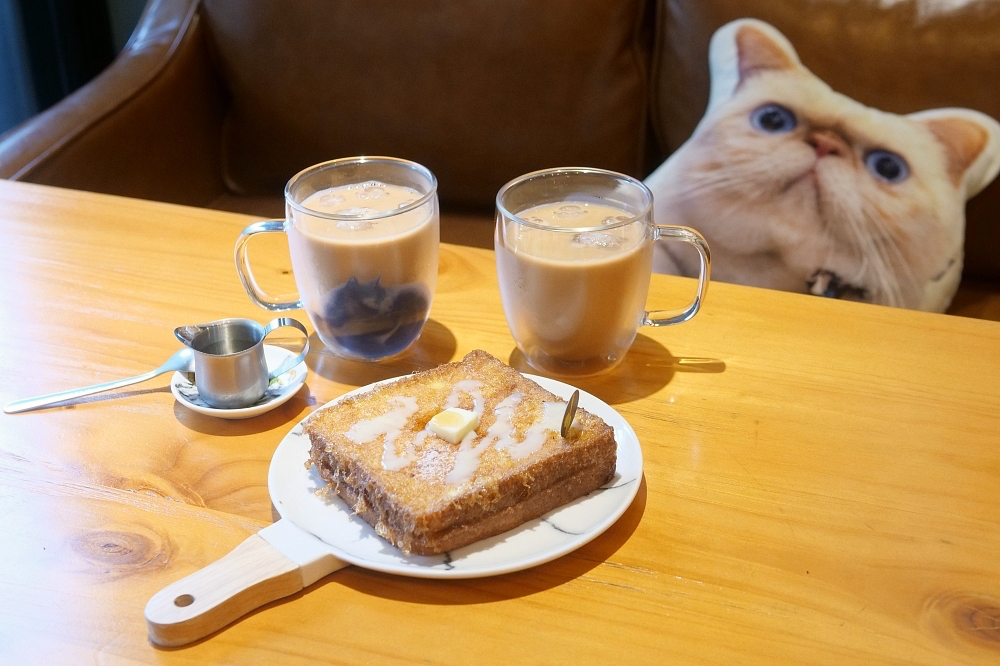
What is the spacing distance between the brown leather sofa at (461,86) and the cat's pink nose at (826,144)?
9 centimetres

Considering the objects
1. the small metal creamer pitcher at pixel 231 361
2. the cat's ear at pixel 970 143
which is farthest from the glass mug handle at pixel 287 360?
the cat's ear at pixel 970 143

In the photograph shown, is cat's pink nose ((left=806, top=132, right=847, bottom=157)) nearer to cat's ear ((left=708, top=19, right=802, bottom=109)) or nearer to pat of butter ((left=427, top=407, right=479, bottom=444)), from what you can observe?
cat's ear ((left=708, top=19, right=802, bottom=109))

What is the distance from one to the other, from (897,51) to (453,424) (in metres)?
1.22

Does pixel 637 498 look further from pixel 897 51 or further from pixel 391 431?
pixel 897 51

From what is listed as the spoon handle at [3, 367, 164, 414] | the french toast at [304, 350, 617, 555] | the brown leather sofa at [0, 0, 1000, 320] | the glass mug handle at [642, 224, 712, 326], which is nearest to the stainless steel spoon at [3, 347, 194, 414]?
the spoon handle at [3, 367, 164, 414]

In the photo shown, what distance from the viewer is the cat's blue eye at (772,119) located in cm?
155

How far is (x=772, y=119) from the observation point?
61.2 inches

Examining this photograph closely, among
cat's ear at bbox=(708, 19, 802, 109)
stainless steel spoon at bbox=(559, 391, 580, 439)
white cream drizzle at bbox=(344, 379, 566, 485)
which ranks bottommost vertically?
white cream drizzle at bbox=(344, 379, 566, 485)

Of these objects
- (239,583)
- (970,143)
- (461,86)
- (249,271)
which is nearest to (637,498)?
(239,583)

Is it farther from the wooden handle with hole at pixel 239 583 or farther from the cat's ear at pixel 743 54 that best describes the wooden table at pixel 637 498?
the cat's ear at pixel 743 54

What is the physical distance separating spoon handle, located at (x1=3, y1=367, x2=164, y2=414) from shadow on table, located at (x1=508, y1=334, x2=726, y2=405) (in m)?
0.36

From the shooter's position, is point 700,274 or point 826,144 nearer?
point 700,274

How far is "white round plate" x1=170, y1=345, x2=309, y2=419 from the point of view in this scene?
0.83 metres

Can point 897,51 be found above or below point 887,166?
above
